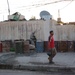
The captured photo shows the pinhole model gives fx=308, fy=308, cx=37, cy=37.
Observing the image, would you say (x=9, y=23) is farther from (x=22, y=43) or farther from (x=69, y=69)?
(x=69, y=69)

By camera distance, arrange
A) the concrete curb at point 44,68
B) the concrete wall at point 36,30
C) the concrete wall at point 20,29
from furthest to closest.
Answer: the concrete wall at point 20,29, the concrete wall at point 36,30, the concrete curb at point 44,68

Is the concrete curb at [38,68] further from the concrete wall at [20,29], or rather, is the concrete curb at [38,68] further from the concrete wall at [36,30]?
the concrete wall at [20,29]

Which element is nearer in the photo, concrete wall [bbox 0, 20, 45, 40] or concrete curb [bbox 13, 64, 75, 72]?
concrete curb [bbox 13, 64, 75, 72]

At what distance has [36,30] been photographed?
25531 millimetres

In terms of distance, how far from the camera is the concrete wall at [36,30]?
82.1ft

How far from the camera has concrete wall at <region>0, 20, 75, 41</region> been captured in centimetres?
2503

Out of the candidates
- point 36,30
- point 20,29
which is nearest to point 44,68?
point 36,30

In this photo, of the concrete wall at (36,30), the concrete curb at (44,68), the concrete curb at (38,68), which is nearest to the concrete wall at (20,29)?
the concrete wall at (36,30)

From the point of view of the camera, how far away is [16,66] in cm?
1638

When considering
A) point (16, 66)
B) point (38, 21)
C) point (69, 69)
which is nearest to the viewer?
point (69, 69)

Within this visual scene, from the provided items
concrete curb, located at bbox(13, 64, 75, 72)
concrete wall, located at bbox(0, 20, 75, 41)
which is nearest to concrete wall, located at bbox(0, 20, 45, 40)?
concrete wall, located at bbox(0, 20, 75, 41)

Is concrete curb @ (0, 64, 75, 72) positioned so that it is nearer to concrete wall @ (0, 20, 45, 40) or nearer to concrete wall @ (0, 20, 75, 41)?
concrete wall @ (0, 20, 75, 41)

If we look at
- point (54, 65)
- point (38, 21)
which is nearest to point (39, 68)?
point (54, 65)

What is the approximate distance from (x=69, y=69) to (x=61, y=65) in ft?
2.51
